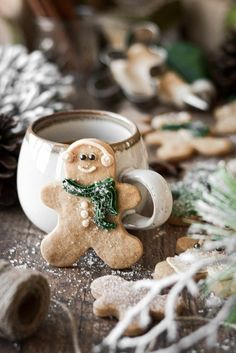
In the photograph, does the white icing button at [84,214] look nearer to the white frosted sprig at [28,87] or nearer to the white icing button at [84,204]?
the white icing button at [84,204]

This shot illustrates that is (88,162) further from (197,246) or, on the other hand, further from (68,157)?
(197,246)

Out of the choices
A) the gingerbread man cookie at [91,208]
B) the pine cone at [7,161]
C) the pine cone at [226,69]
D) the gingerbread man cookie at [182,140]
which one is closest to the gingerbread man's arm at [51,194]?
the gingerbread man cookie at [91,208]

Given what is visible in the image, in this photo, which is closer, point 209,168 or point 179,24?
point 209,168

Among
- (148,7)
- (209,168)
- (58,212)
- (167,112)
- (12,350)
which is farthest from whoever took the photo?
(148,7)

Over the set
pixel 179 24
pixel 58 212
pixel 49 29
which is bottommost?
pixel 179 24

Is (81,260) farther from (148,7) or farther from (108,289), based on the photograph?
(148,7)

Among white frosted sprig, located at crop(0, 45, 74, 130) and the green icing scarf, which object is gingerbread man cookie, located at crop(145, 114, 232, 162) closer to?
white frosted sprig, located at crop(0, 45, 74, 130)

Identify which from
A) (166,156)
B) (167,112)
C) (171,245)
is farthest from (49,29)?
(171,245)
